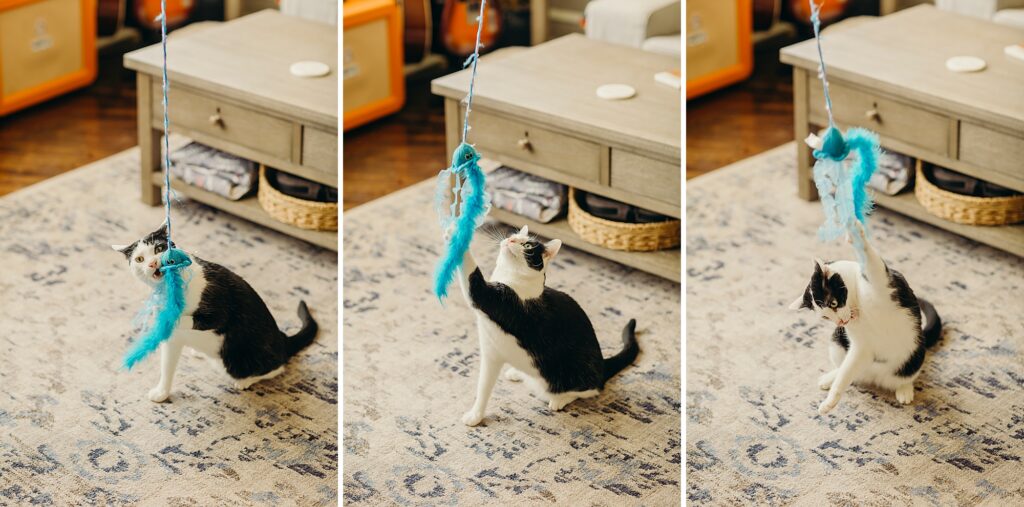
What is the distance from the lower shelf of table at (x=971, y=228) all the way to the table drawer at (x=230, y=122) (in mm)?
1263

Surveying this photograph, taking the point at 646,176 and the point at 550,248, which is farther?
the point at 646,176

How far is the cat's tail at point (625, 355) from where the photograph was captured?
7.73ft

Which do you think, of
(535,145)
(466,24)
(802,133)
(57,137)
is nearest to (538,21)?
(466,24)

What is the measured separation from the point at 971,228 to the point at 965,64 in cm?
35

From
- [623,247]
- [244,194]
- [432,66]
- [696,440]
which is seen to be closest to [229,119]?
[244,194]

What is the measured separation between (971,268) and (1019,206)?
0.53 ft

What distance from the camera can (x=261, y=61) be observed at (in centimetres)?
243

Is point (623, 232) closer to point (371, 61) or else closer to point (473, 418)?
point (473, 418)

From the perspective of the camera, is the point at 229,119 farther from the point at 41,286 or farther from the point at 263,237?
the point at 41,286

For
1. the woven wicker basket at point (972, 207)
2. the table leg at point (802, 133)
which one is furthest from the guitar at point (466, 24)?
the woven wicker basket at point (972, 207)

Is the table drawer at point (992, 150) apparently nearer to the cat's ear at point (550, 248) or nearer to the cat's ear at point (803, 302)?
the cat's ear at point (803, 302)

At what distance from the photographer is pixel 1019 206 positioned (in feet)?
8.92

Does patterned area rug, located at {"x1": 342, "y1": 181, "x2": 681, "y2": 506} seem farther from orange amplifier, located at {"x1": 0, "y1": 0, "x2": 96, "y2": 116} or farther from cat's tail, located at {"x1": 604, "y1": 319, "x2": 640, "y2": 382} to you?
orange amplifier, located at {"x1": 0, "y1": 0, "x2": 96, "y2": 116}

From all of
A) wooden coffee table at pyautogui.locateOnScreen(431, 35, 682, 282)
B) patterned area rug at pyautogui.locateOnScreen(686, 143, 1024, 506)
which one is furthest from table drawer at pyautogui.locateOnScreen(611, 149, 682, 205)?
patterned area rug at pyautogui.locateOnScreen(686, 143, 1024, 506)
